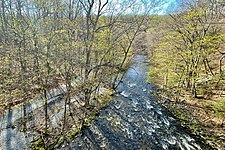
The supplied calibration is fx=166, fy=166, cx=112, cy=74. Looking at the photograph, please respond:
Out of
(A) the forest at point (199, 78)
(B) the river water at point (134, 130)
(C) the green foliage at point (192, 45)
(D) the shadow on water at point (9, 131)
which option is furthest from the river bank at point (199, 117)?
(D) the shadow on water at point (9, 131)

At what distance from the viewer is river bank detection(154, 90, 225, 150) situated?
34.1 feet

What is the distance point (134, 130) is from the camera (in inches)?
434

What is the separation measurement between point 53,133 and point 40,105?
11.8ft

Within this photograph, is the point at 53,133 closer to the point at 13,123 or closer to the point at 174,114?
the point at 13,123

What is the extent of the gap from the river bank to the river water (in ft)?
2.54

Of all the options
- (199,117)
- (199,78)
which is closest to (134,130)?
(199,117)

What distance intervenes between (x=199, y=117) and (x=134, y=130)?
5552mm

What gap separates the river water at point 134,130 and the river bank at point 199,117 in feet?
2.54

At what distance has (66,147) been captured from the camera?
346 inches

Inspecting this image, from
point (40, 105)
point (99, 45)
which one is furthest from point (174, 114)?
point (40, 105)

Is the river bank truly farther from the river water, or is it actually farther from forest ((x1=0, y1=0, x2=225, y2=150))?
the river water

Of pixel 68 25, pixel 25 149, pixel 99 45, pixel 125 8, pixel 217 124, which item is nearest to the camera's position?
pixel 25 149

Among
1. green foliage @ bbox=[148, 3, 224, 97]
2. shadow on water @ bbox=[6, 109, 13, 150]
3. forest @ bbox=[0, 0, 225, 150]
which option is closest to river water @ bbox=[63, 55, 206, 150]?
forest @ bbox=[0, 0, 225, 150]

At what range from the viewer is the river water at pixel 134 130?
9.48 m
